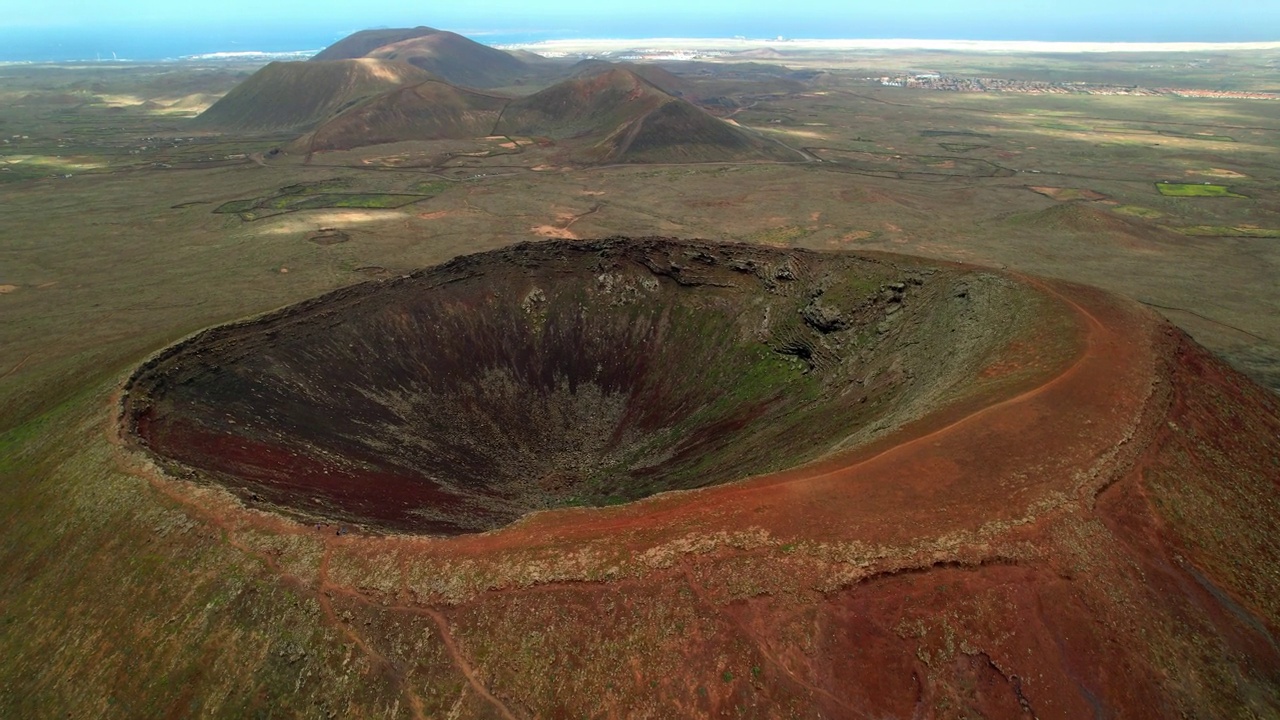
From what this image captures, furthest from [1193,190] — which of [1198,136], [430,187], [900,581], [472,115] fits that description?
[472,115]

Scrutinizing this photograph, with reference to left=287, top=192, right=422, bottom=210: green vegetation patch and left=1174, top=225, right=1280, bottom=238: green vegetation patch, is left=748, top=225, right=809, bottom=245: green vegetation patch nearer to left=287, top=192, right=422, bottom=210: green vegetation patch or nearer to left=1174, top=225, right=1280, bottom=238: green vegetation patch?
left=1174, top=225, right=1280, bottom=238: green vegetation patch

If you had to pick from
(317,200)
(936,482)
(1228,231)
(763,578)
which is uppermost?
(317,200)

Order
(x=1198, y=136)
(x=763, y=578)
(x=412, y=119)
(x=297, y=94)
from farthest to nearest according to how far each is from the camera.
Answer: (x=297, y=94) → (x=412, y=119) → (x=1198, y=136) → (x=763, y=578)

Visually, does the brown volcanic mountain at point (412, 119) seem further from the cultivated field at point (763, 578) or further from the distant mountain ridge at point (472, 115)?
the cultivated field at point (763, 578)

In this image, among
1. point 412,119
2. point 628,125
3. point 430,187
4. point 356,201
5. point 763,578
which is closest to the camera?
point 763,578

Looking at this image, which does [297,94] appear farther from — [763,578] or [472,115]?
[763,578]

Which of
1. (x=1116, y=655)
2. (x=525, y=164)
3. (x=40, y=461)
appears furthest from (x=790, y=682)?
(x=525, y=164)

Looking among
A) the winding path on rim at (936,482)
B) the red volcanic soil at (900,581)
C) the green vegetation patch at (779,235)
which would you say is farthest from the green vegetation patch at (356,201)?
the winding path on rim at (936,482)
